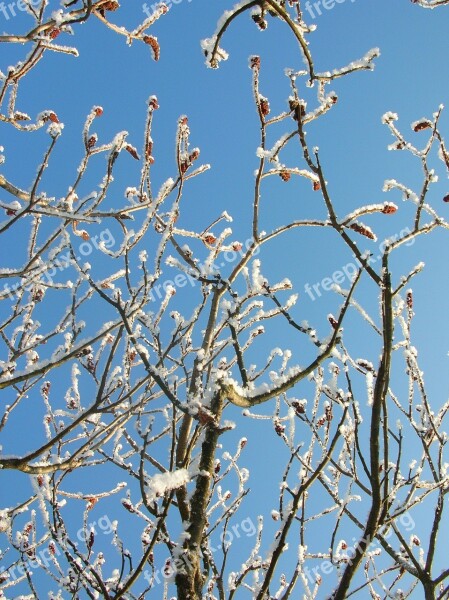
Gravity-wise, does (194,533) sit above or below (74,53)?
below

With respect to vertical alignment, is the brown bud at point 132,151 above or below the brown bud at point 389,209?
above

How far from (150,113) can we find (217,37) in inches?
56.4

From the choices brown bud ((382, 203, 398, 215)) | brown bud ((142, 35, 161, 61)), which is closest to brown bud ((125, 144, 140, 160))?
brown bud ((142, 35, 161, 61))

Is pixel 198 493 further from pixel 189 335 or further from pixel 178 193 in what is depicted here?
pixel 189 335

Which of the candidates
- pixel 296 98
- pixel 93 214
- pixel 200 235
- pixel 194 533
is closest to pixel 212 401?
pixel 194 533

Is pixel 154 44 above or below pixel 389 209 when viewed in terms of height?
above

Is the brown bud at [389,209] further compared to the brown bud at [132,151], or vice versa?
the brown bud at [132,151]

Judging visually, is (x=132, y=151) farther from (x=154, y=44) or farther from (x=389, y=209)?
(x=389, y=209)

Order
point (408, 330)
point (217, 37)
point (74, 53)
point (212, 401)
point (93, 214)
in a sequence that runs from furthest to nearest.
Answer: point (408, 330) → point (93, 214) → point (74, 53) → point (212, 401) → point (217, 37)

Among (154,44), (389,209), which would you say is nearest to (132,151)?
(154,44)

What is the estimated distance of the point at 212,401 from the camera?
7.16 ft

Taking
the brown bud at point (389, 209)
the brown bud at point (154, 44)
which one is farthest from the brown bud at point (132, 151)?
the brown bud at point (389, 209)

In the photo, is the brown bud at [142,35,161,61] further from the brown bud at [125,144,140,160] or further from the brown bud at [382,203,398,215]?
the brown bud at [382,203,398,215]

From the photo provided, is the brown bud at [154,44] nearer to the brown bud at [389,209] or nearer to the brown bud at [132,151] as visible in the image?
the brown bud at [132,151]
